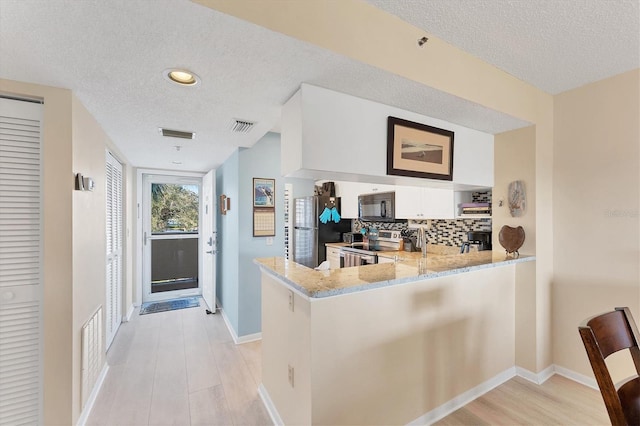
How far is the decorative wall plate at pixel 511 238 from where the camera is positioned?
2392 mm

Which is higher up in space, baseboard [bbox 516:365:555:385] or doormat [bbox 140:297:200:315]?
baseboard [bbox 516:365:555:385]

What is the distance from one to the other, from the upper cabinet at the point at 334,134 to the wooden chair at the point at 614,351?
4.25 ft

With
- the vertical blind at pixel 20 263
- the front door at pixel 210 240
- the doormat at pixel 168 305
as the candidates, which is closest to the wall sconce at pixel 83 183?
the vertical blind at pixel 20 263

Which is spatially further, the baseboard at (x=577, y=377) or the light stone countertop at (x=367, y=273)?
the baseboard at (x=577, y=377)

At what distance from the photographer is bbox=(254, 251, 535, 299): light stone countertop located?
1.52 metres

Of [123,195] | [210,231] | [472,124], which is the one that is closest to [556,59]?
[472,124]

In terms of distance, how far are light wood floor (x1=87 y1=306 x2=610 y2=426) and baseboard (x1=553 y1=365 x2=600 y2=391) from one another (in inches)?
3.3

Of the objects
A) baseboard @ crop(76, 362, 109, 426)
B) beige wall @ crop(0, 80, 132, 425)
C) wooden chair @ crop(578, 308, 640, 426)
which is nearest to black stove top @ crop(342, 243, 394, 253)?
wooden chair @ crop(578, 308, 640, 426)

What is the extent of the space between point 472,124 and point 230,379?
3.06 meters

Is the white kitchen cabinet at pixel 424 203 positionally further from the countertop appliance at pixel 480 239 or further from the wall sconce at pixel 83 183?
the wall sconce at pixel 83 183

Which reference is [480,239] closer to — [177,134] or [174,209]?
[177,134]

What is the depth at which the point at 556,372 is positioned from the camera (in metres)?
2.46

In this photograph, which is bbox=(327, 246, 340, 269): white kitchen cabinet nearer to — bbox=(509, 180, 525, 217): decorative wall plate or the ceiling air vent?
bbox=(509, 180, 525, 217): decorative wall plate

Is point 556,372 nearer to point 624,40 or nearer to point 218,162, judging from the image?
point 624,40
